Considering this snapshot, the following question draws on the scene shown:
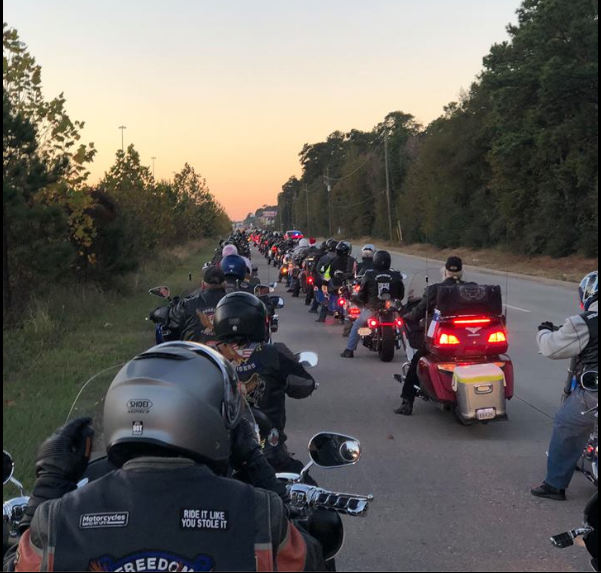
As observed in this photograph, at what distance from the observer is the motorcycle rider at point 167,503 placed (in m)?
1.97

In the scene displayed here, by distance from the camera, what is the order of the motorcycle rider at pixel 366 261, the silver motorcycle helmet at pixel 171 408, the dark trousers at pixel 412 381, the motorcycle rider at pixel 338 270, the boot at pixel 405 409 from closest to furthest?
1. the silver motorcycle helmet at pixel 171 408
2. the dark trousers at pixel 412 381
3. the boot at pixel 405 409
4. the motorcycle rider at pixel 366 261
5. the motorcycle rider at pixel 338 270

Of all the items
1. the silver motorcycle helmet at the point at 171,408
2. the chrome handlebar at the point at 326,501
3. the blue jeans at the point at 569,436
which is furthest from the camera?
the blue jeans at the point at 569,436

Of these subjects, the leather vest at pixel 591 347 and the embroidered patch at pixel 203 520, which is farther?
the leather vest at pixel 591 347

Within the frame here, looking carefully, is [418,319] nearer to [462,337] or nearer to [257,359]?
[462,337]

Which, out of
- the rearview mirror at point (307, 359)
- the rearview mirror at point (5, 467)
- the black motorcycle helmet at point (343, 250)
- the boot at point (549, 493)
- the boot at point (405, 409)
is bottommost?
the boot at point (405, 409)

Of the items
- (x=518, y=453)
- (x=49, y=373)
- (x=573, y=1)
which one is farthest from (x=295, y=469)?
(x=573, y=1)

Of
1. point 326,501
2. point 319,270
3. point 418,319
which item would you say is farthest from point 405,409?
point 319,270

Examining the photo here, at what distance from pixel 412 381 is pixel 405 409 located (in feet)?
1.00

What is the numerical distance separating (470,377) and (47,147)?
38.3ft

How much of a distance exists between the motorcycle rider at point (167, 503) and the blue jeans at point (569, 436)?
359cm

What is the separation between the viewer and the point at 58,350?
39.4 feet

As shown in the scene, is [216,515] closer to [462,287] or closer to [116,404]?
[116,404]

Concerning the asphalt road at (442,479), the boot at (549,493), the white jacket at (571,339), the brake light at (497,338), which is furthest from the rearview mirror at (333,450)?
the brake light at (497,338)

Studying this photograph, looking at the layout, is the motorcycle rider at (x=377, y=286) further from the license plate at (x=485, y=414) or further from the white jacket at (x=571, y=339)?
the white jacket at (x=571, y=339)
